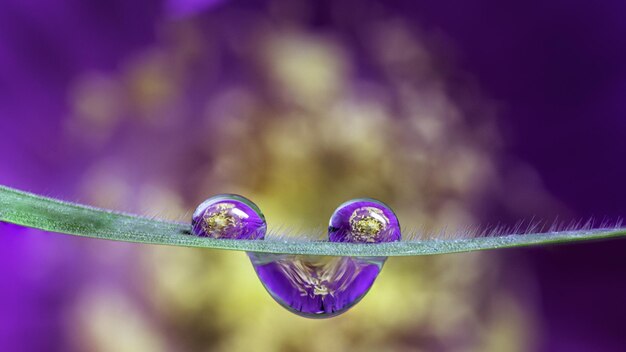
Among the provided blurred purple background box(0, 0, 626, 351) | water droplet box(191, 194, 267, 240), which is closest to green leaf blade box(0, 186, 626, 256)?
water droplet box(191, 194, 267, 240)

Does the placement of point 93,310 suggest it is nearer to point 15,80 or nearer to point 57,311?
point 57,311

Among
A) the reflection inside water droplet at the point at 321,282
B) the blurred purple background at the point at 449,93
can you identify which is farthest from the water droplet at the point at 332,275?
the blurred purple background at the point at 449,93

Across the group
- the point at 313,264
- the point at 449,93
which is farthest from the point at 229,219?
the point at 449,93

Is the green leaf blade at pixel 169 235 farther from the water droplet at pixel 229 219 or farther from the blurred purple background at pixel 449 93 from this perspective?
the blurred purple background at pixel 449 93

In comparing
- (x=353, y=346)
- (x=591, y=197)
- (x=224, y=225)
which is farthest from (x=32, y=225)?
(x=591, y=197)

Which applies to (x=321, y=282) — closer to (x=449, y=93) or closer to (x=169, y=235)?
(x=169, y=235)

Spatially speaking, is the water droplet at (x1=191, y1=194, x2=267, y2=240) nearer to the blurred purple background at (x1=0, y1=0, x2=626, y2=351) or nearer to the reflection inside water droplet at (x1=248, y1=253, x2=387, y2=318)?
the reflection inside water droplet at (x1=248, y1=253, x2=387, y2=318)

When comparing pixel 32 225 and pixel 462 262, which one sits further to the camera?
pixel 462 262
